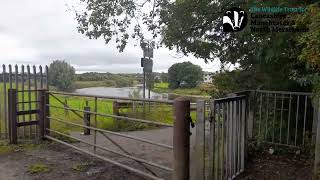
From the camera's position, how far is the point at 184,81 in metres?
16.8

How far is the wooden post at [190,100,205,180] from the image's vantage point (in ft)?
12.2

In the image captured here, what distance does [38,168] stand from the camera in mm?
5250

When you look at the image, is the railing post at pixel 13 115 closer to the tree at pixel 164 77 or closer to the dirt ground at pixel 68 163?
the dirt ground at pixel 68 163

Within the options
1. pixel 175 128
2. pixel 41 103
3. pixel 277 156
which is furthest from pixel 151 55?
pixel 175 128

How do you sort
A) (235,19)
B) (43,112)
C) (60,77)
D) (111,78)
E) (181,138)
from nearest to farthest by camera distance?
(181,138), (235,19), (43,112), (60,77), (111,78)

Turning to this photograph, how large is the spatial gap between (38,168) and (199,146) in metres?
2.82

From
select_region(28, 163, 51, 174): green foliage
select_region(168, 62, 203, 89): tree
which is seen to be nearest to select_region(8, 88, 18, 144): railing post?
select_region(28, 163, 51, 174): green foliage

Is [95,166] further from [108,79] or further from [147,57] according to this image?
[108,79]

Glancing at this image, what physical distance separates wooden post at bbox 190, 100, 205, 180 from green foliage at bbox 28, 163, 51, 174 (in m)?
2.50

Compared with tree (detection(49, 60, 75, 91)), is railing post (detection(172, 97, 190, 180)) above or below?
below

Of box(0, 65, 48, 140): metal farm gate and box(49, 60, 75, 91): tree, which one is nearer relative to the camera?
box(0, 65, 48, 140): metal farm gate

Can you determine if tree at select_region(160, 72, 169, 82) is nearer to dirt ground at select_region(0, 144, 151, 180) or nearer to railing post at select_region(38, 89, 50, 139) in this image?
railing post at select_region(38, 89, 50, 139)

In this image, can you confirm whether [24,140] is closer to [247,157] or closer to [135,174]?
[135,174]

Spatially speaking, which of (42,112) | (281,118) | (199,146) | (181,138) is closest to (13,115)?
(42,112)
